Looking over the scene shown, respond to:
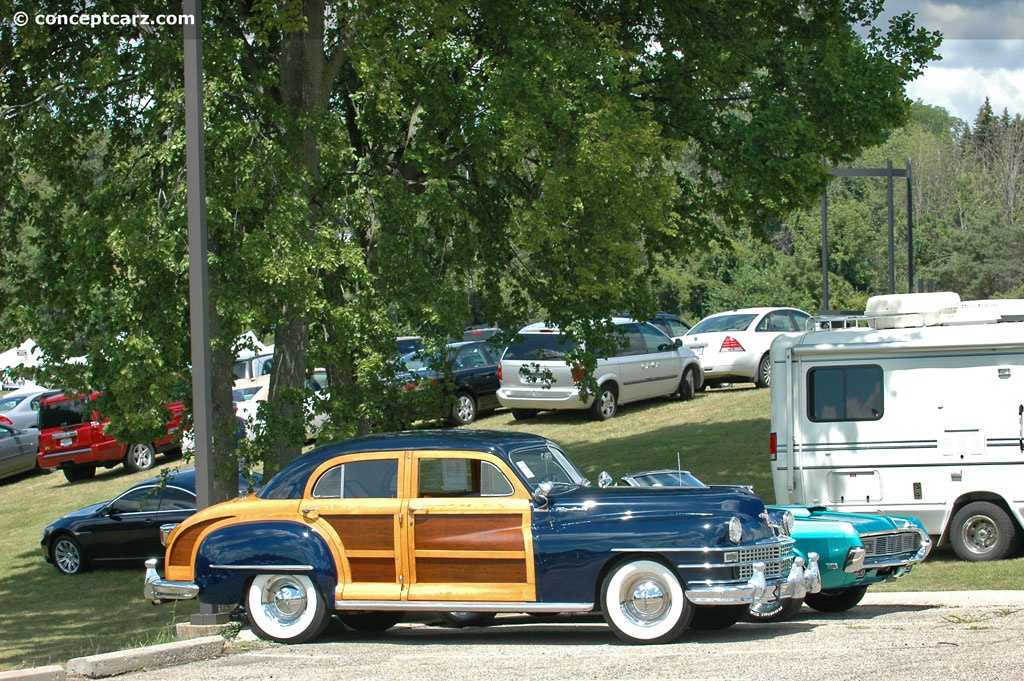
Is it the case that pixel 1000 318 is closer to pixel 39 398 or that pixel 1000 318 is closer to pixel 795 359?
pixel 795 359

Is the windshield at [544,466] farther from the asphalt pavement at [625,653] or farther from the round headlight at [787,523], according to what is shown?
the round headlight at [787,523]

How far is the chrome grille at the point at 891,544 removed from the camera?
33.3 ft

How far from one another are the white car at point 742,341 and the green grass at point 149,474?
1.81 ft

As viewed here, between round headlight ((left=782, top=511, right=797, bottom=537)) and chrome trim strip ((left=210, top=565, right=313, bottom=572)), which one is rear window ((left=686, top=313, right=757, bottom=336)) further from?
chrome trim strip ((left=210, top=565, right=313, bottom=572))

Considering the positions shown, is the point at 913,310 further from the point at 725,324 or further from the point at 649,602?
the point at 725,324

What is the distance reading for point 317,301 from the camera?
43.0ft

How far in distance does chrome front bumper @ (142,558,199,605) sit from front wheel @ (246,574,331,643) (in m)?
0.50

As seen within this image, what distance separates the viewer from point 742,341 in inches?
1056

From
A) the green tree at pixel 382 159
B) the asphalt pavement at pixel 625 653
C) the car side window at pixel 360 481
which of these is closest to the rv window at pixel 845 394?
the green tree at pixel 382 159

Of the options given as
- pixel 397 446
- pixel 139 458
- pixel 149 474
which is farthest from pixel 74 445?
pixel 397 446

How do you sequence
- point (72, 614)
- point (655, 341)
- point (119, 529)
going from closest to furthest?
point (72, 614) → point (119, 529) → point (655, 341)

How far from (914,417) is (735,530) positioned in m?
5.40

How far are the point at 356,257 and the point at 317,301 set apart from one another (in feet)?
2.58

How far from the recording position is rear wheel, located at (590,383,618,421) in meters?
24.5
